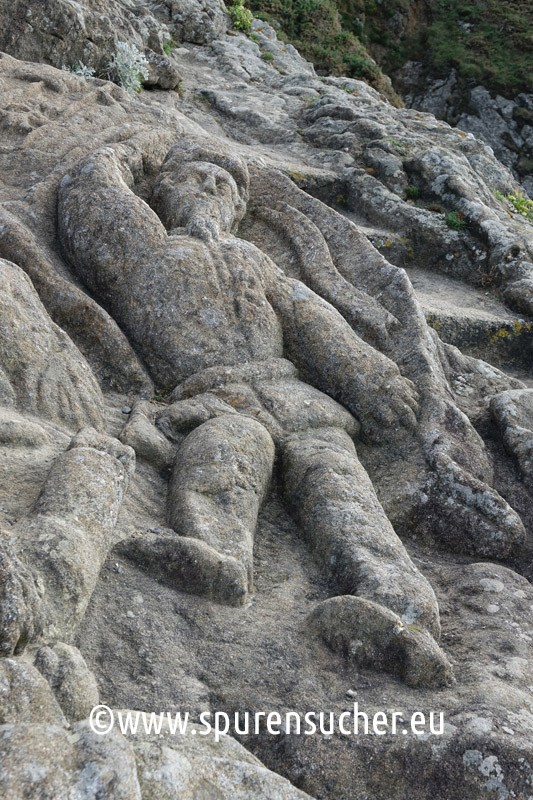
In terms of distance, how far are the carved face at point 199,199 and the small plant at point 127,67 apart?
5664mm

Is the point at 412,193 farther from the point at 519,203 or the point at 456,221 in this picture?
the point at 519,203

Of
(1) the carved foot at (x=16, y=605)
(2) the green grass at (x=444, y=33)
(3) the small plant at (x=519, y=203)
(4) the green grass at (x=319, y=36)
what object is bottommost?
(1) the carved foot at (x=16, y=605)

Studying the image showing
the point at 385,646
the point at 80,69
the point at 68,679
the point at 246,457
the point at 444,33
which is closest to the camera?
the point at 68,679

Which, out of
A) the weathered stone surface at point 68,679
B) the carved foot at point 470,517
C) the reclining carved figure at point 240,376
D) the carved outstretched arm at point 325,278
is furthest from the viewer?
the carved outstretched arm at point 325,278

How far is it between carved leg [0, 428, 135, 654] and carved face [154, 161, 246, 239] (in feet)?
14.0

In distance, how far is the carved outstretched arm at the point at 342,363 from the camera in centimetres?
865

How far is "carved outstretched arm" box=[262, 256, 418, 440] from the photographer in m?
8.65

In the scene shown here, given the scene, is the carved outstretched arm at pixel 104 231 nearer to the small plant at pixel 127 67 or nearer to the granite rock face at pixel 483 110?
the small plant at pixel 127 67

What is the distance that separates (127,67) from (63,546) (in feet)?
42.3

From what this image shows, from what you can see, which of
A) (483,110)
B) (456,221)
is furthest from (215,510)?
(483,110)

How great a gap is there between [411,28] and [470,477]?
32.5 meters

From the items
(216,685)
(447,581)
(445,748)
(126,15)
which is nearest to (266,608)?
(216,685)

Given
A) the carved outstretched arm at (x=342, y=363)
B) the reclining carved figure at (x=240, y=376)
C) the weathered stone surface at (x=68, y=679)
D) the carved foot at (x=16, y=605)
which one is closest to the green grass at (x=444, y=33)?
the reclining carved figure at (x=240, y=376)

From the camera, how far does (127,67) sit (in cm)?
1509
